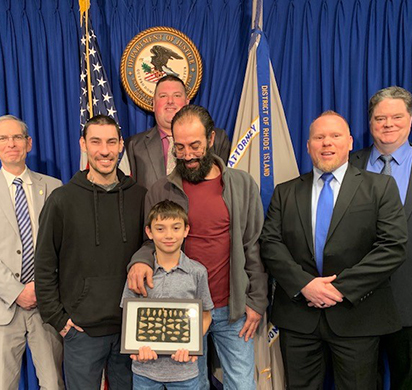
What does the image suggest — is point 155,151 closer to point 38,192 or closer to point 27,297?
point 38,192

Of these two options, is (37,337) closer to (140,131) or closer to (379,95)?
(140,131)

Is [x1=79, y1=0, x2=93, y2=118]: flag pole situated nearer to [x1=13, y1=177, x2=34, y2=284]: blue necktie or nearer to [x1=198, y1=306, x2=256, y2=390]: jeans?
[x1=13, y1=177, x2=34, y2=284]: blue necktie

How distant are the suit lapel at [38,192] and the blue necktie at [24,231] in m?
0.05

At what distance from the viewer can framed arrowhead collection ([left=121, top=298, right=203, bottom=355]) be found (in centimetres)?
182

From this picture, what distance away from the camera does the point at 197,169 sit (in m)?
2.11

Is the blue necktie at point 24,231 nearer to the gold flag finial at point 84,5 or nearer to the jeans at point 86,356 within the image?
the jeans at point 86,356

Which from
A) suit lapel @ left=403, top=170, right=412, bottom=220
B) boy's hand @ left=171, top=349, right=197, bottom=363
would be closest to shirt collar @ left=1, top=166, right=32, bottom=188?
boy's hand @ left=171, top=349, right=197, bottom=363

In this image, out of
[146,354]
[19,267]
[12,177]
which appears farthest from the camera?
[12,177]

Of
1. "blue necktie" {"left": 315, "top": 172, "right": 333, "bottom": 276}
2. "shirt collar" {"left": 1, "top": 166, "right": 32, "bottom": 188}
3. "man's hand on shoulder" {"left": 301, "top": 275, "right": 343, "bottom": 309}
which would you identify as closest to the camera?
"man's hand on shoulder" {"left": 301, "top": 275, "right": 343, "bottom": 309}

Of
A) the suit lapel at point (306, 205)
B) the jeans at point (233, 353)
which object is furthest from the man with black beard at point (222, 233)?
the suit lapel at point (306, 205)

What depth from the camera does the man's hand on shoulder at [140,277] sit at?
192 centimetres

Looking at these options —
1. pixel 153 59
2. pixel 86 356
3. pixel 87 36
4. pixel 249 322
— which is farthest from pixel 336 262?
pixel 87 36

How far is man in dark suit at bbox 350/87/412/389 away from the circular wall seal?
1.29m

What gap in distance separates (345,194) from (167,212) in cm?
93
